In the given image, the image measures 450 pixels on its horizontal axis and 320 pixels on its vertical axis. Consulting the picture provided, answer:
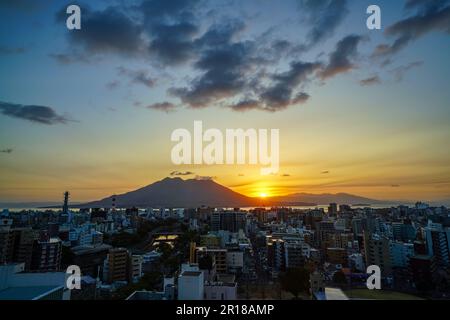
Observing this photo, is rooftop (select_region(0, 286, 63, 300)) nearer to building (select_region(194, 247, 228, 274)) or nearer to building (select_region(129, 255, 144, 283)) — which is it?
building (select_region(194, 247, 228, 274))

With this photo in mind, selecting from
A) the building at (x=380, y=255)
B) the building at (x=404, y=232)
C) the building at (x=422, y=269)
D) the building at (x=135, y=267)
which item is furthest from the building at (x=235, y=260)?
the building at (x=404, y=232)

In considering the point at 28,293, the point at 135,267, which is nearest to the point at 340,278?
the point at 135,267

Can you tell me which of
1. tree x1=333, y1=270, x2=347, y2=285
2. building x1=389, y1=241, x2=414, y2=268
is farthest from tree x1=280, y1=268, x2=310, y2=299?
building x1=389, y1=241, x2=414, y2=268

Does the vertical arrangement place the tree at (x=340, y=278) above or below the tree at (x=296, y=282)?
below

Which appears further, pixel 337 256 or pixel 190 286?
pixel 337 256

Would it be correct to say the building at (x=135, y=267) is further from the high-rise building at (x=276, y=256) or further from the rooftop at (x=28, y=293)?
the rooftop at (x=28, y=293)

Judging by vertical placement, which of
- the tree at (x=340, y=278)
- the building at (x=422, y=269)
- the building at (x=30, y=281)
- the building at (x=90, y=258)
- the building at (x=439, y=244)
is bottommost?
the building at (x=90, y=258)

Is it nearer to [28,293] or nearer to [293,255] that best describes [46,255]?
[28,293]
